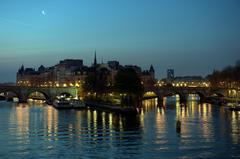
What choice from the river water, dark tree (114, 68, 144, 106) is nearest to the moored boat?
dark tree (114, 68, 144, 106)

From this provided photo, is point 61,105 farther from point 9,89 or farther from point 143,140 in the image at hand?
point 143,140

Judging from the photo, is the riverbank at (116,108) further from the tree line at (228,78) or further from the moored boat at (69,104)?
the tree line at (228,78)

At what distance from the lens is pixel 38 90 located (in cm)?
9312

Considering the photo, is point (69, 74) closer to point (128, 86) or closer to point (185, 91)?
point (185, 91)

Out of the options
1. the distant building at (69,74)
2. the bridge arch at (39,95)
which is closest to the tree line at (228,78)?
the distant building at (69,74)

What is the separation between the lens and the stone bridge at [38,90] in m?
90.4

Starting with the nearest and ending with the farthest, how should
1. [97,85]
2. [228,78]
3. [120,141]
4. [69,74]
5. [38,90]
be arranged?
[120,141], [97,85], [228,78], [38,90], [69,74]

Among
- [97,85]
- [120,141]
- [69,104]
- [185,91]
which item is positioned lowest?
[120,141]

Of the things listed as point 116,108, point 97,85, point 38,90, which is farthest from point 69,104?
point 38,90

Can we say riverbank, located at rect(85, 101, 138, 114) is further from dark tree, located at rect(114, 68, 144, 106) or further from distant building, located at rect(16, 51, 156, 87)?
distant building, located at rect(16, 51, 156, 87)

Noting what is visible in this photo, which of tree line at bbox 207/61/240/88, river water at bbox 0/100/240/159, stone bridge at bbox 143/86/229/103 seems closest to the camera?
river water at bbox 0/100/240/159

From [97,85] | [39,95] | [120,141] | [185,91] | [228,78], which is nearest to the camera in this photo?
[120,141]

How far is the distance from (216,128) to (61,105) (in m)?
39.9

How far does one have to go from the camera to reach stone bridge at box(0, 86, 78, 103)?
297ft
